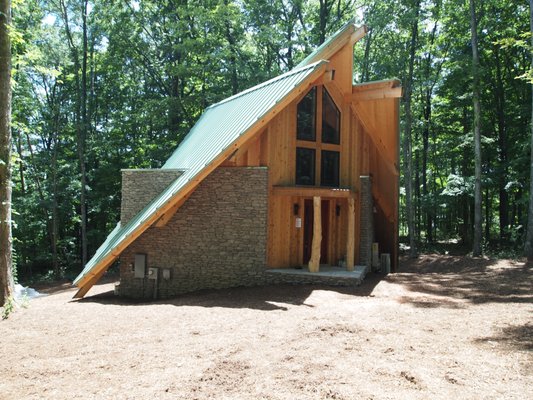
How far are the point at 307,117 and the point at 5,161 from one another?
24.7 ft

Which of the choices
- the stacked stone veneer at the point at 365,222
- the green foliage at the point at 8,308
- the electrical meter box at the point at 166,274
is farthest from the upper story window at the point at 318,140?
the green foliage at the point at 8,308

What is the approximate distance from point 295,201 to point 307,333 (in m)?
5.75

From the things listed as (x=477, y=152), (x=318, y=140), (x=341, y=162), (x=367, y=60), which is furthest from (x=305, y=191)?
(x=367, y=60)

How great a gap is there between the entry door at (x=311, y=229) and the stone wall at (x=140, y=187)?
4266mm

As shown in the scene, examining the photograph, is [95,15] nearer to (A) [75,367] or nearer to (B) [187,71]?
(B) [187,71]

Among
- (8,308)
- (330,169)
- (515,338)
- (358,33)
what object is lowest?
(8,308)

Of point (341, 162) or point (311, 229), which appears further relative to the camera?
point (341, 162)

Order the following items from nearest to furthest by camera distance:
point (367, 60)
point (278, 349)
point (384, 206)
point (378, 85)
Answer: point (278, 349) < point (378, 85) < point (384, 206) < point (367, 60)

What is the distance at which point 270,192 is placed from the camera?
10.4m

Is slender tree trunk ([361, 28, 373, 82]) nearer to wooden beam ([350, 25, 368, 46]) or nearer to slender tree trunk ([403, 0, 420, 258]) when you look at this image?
slender tree trunk ([403, 0, 420, 258])

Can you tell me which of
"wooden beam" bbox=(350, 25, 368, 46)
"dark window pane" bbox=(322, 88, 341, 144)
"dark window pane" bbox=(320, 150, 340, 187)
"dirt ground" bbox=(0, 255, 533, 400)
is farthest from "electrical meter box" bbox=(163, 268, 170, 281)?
"wooden beam" bbox=(350, 25, 368, 46)

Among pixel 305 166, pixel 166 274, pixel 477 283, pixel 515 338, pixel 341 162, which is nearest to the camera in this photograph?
pixel 515 338

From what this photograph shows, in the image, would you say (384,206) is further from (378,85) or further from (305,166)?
(378,85)

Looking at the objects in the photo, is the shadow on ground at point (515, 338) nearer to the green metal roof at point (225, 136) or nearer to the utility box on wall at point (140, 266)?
the green metal roof at point (225, 136)
